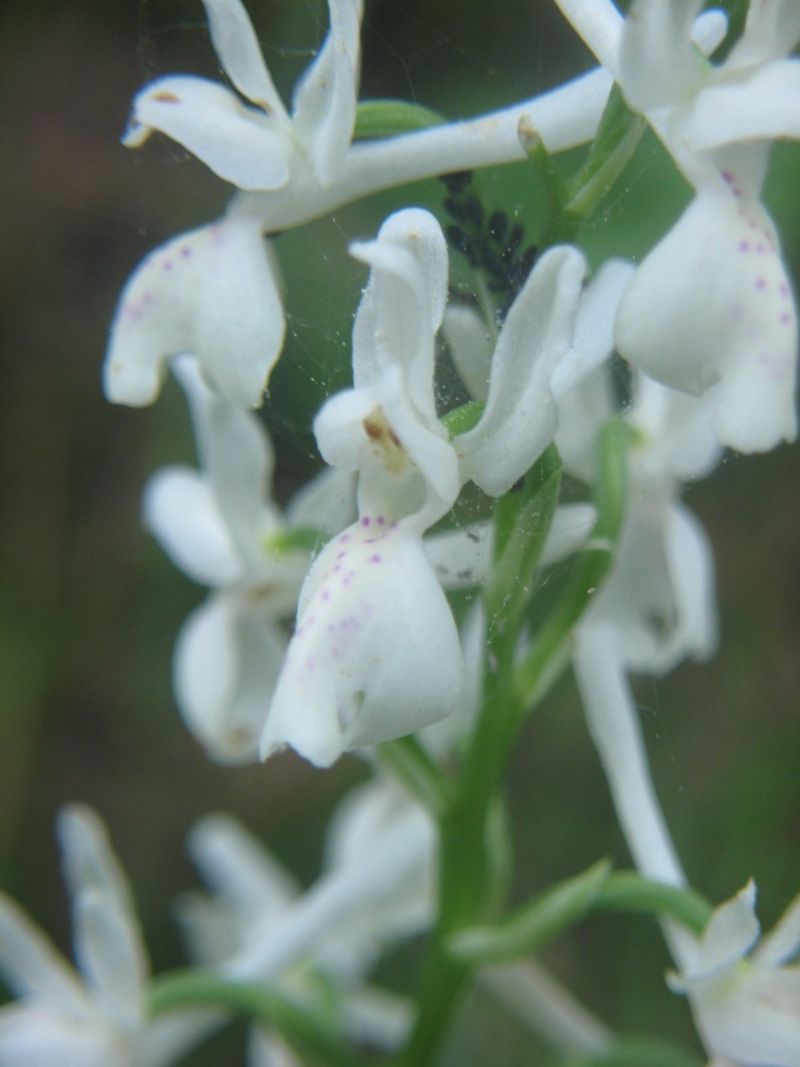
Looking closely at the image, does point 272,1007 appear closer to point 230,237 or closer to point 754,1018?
point 754,1018

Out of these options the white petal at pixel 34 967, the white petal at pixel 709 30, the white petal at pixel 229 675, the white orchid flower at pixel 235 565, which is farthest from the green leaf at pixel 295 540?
the white petal at pixel 709 30

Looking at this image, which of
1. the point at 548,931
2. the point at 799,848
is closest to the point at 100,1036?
the point at 548,931

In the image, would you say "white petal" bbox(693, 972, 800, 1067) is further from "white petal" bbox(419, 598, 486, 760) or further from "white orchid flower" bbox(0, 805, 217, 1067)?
"white orchid flower" bbox(0, 805, 217, 1067)

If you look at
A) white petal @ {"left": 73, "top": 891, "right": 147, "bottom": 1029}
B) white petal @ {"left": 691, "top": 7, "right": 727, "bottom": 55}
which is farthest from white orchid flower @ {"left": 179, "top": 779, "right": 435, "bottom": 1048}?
white petal @ {"left": 691, "top": 7, "right": 727, "bottom": 55}

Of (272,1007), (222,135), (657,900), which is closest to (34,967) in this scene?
(272,1007)

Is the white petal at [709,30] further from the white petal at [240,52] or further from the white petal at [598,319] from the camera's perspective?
the white petal at [240,52]

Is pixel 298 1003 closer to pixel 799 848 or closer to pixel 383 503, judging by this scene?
pixel 383 503
